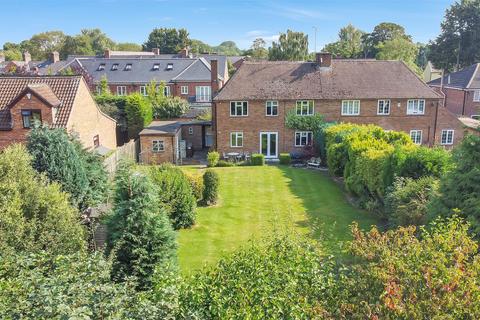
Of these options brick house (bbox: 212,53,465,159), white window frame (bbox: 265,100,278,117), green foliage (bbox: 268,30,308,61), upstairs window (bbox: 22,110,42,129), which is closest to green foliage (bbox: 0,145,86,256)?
upstairs window (bbox: 22,110,42,129)

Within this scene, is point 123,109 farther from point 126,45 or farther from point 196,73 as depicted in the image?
point 126,45

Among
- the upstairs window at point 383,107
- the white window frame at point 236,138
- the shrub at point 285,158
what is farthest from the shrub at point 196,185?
the upstairs window at point 383,107

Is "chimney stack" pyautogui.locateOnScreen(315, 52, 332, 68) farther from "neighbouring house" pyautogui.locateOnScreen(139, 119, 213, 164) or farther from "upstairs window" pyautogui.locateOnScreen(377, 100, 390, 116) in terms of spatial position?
"neighbouring house" pyautogui.locateOnScreen(139, 119, 213, 164)

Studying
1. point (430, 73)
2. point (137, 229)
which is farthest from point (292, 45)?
point (137, 229)

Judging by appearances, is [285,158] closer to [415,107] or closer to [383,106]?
[383,106]

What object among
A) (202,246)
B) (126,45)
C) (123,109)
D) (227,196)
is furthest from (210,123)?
(126,45)
